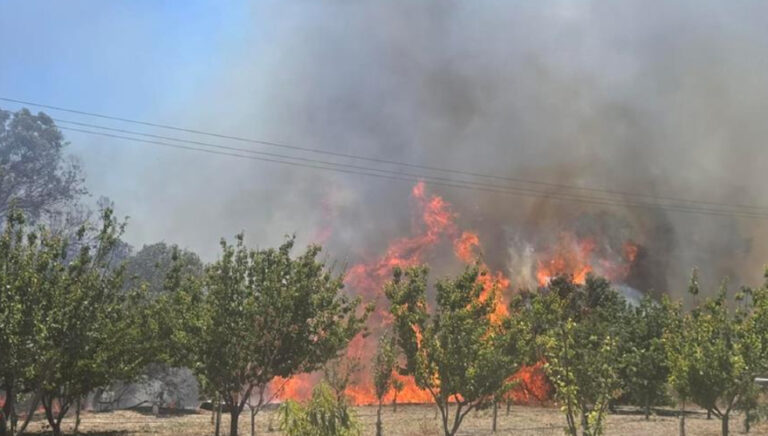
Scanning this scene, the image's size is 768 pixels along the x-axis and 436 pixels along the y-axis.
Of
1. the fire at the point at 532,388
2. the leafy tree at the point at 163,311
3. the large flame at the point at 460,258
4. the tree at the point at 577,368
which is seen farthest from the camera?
the large flame at the point at 460,258

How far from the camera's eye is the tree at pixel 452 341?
18.0m

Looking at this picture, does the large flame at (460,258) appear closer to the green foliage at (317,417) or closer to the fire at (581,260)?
the fire at (581,260)

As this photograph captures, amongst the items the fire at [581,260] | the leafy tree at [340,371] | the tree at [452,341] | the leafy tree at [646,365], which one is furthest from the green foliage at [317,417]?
the fire at [581,260]

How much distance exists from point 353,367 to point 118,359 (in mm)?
14928

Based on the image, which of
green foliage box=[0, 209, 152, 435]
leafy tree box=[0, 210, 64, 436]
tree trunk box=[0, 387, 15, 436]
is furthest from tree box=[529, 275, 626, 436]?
tree trunk box=[0, 387, 15, 436]

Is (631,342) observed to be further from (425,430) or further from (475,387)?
(475,387)

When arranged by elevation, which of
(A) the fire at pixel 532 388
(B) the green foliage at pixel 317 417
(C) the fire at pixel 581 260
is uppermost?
(C) the fire at pixel 581 260

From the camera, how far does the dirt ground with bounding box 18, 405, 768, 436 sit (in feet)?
101

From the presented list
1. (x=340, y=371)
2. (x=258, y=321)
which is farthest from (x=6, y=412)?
(x=340, y=371)

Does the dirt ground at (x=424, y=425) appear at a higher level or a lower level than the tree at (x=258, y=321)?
lower

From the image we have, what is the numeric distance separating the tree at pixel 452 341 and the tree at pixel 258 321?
2927 mm

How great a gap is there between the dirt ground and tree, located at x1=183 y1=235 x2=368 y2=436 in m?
10.1

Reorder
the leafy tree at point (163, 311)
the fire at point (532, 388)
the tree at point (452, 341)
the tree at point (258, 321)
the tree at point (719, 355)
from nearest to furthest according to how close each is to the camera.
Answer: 1. the tree at point (452, 341)
2. the tree at point (258, 321)
3. the tree at point (719, 355)
4. the leafy tree at point (163, 311)
5. the fire at point (532, 388)

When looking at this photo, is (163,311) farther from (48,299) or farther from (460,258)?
(460,258)
